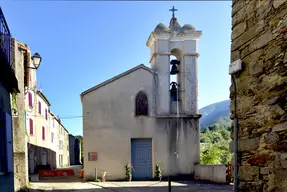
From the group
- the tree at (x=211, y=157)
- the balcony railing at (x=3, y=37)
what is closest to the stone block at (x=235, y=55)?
the balcony railing at (x=3, y=37)

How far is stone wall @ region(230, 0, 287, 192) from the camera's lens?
2.83 meters

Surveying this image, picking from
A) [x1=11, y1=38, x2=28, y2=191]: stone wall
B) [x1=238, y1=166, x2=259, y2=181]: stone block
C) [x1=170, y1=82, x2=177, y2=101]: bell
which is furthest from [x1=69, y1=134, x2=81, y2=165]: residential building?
[x1=238, y1=166, x2=259, y2=181]: stone block

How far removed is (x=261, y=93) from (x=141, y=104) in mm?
9505

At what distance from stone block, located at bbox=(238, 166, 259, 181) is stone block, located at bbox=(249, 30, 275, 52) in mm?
1552

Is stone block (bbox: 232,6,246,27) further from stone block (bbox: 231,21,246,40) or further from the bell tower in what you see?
the bell tower

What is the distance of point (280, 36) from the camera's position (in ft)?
9.45

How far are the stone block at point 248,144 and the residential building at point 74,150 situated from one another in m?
36.5

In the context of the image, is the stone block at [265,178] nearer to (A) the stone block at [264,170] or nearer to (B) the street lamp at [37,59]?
(A) the stone block at [264,170]

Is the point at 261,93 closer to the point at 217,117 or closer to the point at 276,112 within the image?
the point at 276,112

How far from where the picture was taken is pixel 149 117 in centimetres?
1234

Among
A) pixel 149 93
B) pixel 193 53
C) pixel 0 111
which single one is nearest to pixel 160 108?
pixel 149 93

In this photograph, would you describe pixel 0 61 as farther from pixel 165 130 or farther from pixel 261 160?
pixel 165 130

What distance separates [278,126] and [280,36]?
3.42ft

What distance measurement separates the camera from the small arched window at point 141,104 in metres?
12.4
